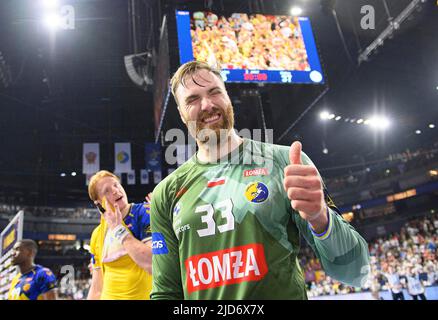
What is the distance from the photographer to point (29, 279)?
16.7 ft

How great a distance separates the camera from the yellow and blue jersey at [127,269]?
9.81 ft

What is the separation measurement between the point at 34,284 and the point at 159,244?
4220 mm

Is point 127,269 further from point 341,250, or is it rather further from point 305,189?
point 305,189

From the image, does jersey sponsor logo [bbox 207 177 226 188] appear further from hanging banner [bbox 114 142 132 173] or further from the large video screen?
hanging banner [bbox 114 142 132 173]

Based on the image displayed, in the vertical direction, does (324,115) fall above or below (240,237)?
above

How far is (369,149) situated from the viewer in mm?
27828

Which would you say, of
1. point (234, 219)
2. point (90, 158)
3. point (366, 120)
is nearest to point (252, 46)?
point (234, 219)

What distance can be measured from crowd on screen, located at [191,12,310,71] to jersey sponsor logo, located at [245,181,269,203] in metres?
5.00

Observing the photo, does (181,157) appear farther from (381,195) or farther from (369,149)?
(381,195)

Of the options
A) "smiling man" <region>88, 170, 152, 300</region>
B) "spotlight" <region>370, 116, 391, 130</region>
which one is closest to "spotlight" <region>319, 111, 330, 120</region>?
"spotlight" <region>370, 116, 391, 130</region>

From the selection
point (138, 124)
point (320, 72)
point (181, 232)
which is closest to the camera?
point (181, 232)

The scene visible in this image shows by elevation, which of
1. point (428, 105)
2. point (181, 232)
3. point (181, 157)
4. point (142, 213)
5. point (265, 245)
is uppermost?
point (428, 105)
